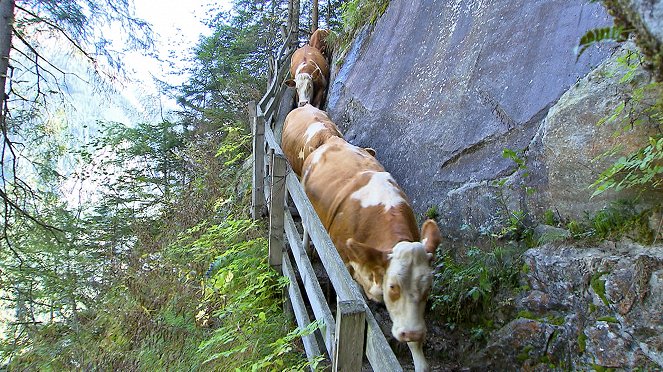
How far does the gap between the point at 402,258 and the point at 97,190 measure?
9419mm

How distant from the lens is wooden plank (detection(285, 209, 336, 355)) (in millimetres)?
2984

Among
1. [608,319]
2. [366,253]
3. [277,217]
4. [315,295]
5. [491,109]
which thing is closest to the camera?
[608,319]

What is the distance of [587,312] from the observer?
3.13 metres

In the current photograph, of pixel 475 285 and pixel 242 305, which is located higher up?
pixel 242 305

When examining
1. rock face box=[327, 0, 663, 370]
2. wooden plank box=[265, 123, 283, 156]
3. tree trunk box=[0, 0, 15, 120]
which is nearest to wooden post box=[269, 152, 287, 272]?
wooden plank box=[265, 123, 283, 156]

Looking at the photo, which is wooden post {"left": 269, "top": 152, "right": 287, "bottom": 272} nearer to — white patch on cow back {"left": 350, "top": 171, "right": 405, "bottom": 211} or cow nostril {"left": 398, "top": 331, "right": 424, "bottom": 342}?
white patch on cow back {"left": 350, "top": 171, "right": 405, "bottom": 211}

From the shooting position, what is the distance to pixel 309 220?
370 centimetres

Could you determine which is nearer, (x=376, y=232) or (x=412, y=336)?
(x=412, y=336)

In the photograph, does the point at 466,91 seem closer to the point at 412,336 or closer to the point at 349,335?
the point at 412,336

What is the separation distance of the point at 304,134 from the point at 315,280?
3.73 meters

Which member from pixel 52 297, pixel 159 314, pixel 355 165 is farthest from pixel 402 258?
pixel 52 297

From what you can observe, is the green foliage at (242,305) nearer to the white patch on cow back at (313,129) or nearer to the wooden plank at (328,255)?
the wooden plank at (328,255)

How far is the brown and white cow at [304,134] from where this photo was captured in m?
6.56

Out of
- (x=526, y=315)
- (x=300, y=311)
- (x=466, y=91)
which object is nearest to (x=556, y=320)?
(x=526, y=315)
